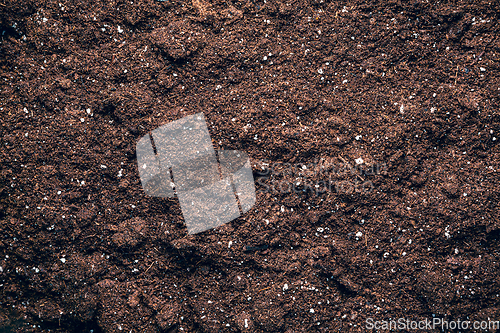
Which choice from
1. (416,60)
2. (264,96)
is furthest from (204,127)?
(416,60)

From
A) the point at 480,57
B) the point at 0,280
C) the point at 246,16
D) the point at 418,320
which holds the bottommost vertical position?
the point at 418,320

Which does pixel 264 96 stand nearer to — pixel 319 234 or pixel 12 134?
pixel 319 234

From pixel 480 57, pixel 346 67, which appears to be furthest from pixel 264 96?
pixel 480 57

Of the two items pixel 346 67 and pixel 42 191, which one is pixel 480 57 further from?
pixel 42 191

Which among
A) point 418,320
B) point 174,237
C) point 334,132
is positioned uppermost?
point 334,132

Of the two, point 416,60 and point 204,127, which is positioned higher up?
point 416,60

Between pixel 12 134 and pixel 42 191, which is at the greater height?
pixel 12 134
